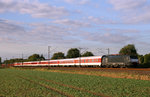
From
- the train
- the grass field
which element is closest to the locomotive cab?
the train

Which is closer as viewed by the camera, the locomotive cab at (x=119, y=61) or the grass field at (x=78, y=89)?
the grass field at (x=78, y=89)

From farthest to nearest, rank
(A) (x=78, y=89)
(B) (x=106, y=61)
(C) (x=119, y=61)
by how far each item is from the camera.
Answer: (B) (x=106, y=61)
(C) (x=119, y=61)
(A) (x=78, y=89)

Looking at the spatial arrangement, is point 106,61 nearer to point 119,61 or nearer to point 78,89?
point 119,61

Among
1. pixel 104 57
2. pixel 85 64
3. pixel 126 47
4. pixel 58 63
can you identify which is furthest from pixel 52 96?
pixel 126 47

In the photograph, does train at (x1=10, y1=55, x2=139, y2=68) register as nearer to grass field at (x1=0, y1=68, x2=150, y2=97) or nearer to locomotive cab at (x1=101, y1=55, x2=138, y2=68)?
locomotive cab at (x1=101, y1=55, x2=138, y2=68)

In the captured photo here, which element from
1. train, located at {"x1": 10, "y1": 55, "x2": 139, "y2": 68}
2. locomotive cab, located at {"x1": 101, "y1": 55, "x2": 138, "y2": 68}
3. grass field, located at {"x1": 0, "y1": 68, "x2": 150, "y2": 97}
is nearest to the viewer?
grass field, located at {"x1": 0, "y1": 68, "x2": 150, "y2": 97}

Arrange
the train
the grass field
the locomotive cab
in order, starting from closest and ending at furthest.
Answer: the grass field
the locomotive cab
the train

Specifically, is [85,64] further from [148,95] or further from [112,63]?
[148,95]

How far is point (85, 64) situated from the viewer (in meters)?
67.5

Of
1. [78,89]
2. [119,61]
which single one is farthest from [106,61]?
[78,89]

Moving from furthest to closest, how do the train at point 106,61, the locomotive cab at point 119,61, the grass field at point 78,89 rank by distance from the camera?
1. the train at point 106,61
2. the locomotive cab at point 119,61
3. the grass field at point 78,89

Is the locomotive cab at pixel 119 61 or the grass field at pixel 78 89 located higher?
the locomotive cab at pixel 119 61

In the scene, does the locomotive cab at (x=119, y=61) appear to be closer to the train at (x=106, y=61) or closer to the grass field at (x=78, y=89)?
the train at (x=106, y=61)

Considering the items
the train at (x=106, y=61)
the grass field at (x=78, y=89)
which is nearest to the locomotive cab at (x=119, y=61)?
the train at (x=106, y=61)
